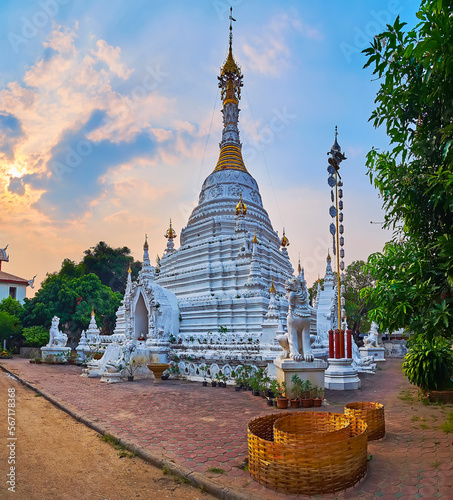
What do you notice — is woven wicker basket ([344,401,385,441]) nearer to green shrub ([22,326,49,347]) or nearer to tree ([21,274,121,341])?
green shrub ([22,326,49,347])

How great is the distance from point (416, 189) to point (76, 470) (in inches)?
253

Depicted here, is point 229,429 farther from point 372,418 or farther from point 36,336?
point 36,336

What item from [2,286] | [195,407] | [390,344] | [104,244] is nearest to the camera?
[195,407]

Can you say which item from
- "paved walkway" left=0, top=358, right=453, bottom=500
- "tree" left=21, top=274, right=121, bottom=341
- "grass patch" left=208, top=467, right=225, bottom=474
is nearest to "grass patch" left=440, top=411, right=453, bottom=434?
"paved walkway" left=0, top=358, right=453, bottom=500

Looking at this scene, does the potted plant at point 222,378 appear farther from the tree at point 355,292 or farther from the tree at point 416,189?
the tree at point 355,292

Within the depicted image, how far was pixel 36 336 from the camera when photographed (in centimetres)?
3384

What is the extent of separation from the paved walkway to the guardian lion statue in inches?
64.2

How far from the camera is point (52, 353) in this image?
2825 cm

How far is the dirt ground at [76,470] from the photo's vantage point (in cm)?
501

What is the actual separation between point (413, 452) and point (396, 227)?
363cm

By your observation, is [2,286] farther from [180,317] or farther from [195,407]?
[195,407]

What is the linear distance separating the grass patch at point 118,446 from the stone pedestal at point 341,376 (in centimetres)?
910

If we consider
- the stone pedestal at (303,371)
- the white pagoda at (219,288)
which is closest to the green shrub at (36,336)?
the white pagoda at (219,288)

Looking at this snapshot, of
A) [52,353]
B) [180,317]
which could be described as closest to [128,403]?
[180,317]
